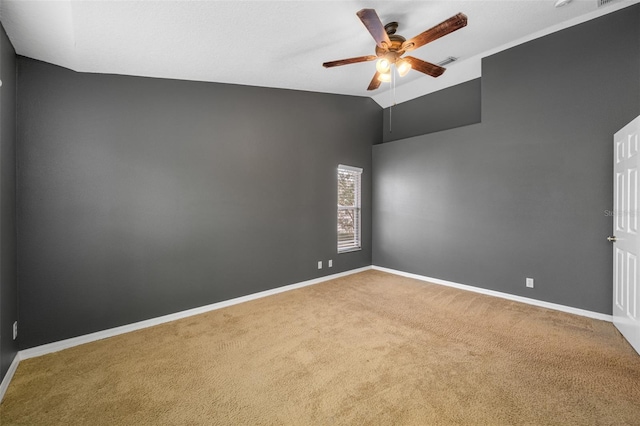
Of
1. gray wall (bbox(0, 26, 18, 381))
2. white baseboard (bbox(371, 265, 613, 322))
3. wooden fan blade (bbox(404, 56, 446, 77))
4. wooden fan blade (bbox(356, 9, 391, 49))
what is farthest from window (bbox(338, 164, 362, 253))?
gray wall (bbox(0, 26, 18, 381))

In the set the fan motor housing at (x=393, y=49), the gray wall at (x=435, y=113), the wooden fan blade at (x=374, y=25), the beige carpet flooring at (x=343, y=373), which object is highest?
the gray wall at (x=435, y=113)

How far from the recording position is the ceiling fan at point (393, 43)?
204 centimetres

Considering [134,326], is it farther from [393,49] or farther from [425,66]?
[425,66]

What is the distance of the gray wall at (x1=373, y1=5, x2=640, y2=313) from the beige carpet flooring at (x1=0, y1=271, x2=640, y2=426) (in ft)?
2.19

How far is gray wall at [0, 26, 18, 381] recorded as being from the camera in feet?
6.66

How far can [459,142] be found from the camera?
4.29 meters

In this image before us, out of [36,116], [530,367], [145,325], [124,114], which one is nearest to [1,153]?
[36,116]

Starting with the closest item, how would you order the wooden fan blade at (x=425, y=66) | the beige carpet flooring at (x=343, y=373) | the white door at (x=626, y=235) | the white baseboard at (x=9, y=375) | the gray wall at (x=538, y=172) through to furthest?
1. the beige carpet flooring at (x=343, y=373)
2. the white baseboard at (x=9, y=375)
3. the white door at (x=626, y=235)
4. the wooden fan blade at (x=425, y=66)
5. the gray wall at (x=538, y=172)

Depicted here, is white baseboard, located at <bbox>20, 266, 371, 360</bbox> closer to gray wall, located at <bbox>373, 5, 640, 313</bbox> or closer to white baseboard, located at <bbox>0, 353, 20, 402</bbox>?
white baseboard, located at <bbox>0, 353, 20, 402</bbox>

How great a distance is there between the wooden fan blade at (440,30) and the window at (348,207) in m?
2.67

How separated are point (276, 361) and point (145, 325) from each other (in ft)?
5.48

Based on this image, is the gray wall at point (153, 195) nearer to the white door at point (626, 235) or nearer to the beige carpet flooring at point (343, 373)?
the beige carpet flooring at point (343, 373)

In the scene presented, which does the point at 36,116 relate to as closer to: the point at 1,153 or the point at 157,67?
the point at 1,153

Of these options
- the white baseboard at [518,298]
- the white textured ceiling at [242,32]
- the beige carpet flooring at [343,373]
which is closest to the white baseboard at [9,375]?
the beige carpet flooring at [343,373]
